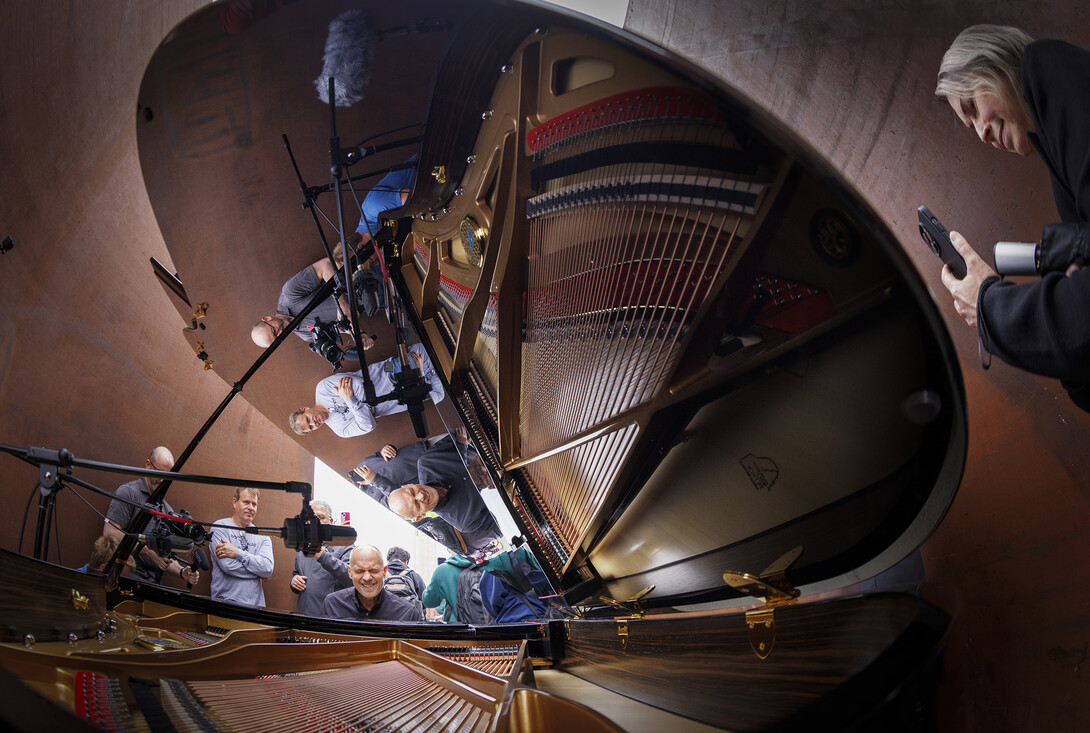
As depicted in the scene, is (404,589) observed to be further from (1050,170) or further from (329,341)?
(1050,170)

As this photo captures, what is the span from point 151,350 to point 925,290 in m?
4.30

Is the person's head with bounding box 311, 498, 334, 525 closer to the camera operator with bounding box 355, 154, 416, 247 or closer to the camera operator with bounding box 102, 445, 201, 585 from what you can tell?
the camera operator with bounding box 102, 445, 201, 585

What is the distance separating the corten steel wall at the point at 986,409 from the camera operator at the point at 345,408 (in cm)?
306

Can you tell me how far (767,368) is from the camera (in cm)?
124

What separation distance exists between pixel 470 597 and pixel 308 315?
2321 mm

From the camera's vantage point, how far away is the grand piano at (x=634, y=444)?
3.22 ft

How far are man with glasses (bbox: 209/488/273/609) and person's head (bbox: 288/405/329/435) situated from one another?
61cm

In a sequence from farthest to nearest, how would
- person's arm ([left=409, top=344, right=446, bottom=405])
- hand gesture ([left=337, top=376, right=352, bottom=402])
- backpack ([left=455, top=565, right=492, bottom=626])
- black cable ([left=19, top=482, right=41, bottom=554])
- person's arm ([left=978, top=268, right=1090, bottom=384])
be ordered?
backpack ([left=455, top=565, right=492, bottom=626]) < hand gesture ([left=337, top=376, right=352, bottom=402]) < person's arm ([left=409, top=344, right=446, bottom=405]) < black cable ([left=19, top=482, right=41, bottom=554]) < person's arm ([left=978, top=268, right=1090, bottom=384])

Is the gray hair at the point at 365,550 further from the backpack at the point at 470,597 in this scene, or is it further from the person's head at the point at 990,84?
the person's head at the point at 990,84

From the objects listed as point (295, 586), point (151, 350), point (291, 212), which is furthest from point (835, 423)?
point (295, 586)

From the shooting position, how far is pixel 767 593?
1278mm

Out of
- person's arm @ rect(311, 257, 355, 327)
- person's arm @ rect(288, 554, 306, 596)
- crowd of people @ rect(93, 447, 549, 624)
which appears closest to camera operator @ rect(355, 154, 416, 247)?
person's arm @ rect(311, 257, 355, 327)

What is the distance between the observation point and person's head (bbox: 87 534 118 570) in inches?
136

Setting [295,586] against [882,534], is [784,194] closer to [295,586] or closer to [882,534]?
[882,534]
